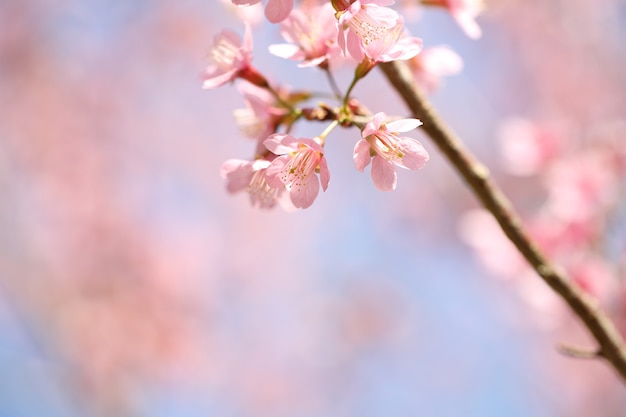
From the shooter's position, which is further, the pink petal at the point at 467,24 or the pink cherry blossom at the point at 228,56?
the pink petal at the point at 467,24

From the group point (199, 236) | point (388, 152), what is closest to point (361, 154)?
point (388, 152)

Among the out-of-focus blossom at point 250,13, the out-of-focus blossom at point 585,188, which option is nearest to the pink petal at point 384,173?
the out-of-focus blossom at point 250,13

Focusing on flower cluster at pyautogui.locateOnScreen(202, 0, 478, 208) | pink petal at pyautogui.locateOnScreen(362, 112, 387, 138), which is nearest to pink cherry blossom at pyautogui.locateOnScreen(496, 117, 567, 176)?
flower cluster at pyautogui.locateOnScreen(202, 0, 478, 208)

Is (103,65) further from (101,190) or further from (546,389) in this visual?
(546,389)

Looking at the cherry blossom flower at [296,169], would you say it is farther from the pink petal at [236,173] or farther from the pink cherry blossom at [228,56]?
the pink cherry blossom at [228,56]

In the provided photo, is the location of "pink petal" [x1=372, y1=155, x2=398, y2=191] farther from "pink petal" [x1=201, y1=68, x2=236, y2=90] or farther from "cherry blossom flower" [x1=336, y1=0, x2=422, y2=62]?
"pink petal" [x1=201, y1=68, x2=236, y2=90]

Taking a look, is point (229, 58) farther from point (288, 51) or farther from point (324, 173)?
point (324, 173)

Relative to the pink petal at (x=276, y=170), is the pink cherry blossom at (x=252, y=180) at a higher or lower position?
lower
